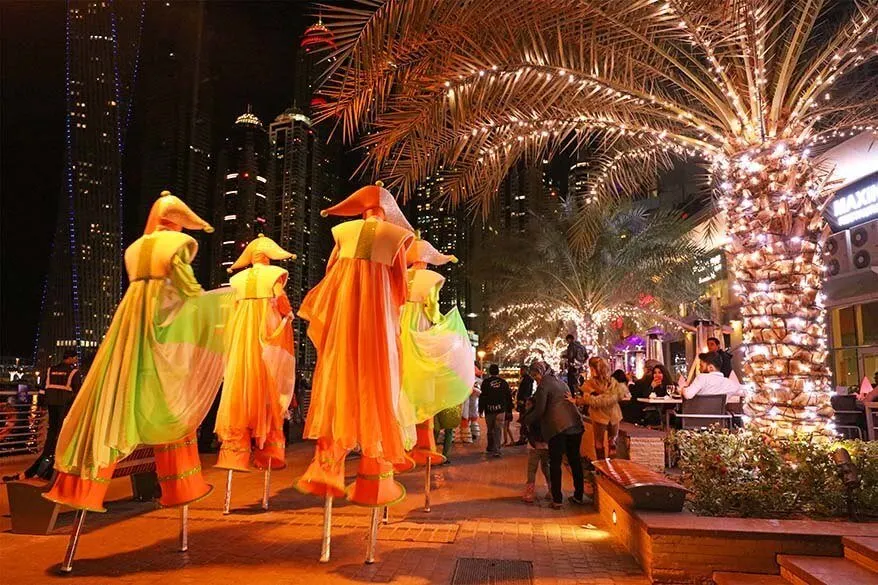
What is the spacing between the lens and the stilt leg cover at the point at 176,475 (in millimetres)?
4855

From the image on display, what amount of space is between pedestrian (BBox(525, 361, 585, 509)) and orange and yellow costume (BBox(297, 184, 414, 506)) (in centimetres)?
310

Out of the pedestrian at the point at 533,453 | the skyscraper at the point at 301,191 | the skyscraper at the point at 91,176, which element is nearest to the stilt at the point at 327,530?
the pedestrian at the point at 533,453

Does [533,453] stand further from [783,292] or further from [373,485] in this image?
[373,485]

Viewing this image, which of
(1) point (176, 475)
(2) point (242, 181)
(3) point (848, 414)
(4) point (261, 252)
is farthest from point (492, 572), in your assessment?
(2) point (242, 181)

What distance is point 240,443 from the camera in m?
6.52

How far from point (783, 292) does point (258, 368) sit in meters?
5.62

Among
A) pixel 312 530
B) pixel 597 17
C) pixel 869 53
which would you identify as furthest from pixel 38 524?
pixel 869 53

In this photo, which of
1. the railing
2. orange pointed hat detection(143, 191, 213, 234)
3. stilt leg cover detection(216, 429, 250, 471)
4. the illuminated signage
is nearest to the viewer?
orange pointed hat detection(143, 191, 213, 234)

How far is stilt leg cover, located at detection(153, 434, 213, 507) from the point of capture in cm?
486

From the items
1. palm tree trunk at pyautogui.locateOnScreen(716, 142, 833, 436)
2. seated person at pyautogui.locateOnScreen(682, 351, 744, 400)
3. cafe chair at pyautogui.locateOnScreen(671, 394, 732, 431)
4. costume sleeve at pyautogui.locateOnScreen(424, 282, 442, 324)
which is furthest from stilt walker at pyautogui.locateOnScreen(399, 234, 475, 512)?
cafe chair at pyautogui.locateOnScreen(671, 394, 732, 431)

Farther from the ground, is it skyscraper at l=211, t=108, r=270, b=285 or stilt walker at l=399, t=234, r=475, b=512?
skyscraper at l=211, t=108, r=270, b=285

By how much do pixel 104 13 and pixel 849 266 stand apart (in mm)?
22333

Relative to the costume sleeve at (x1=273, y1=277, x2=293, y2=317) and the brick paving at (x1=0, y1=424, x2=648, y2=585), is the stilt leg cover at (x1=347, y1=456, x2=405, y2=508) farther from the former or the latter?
the costume sleeve at (x1=273, y1=277, x2=293, y2=317)

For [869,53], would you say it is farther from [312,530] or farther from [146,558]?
[146,558]
